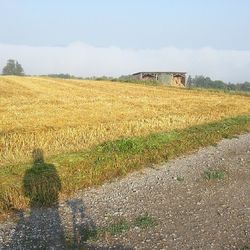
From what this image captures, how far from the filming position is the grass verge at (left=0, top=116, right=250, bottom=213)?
25.3 feet

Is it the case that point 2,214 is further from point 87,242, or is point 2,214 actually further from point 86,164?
point 86,164

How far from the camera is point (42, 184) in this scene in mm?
8000

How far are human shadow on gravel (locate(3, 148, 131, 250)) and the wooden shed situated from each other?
56.9 meters

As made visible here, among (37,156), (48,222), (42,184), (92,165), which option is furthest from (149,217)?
(37,156)

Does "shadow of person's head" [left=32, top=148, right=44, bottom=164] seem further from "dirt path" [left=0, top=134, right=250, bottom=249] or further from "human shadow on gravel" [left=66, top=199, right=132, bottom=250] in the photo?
"human shadow on gravel" [left=66, top=199, right=132, bottom=250]

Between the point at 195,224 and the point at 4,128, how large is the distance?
945 cm

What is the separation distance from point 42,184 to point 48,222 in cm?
156

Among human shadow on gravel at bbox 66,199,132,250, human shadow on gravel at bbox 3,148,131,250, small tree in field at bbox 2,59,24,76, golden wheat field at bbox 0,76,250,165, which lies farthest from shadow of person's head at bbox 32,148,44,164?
small tree in field at bbox 2,59,24,76

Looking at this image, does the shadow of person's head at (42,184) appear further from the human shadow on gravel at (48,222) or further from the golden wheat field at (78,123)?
the golden wheat field at (78,123)

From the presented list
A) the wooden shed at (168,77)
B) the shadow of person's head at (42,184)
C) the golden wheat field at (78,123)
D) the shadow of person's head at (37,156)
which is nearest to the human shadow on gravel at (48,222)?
the shadow of person's head at (42,184)

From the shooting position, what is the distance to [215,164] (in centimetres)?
1059

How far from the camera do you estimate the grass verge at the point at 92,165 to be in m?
7.71

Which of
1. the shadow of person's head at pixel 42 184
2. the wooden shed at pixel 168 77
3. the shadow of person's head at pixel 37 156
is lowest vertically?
the shadow of person's head at pixel 42 184

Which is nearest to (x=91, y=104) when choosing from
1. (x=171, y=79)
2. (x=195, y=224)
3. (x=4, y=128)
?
(x=4, y=128)
